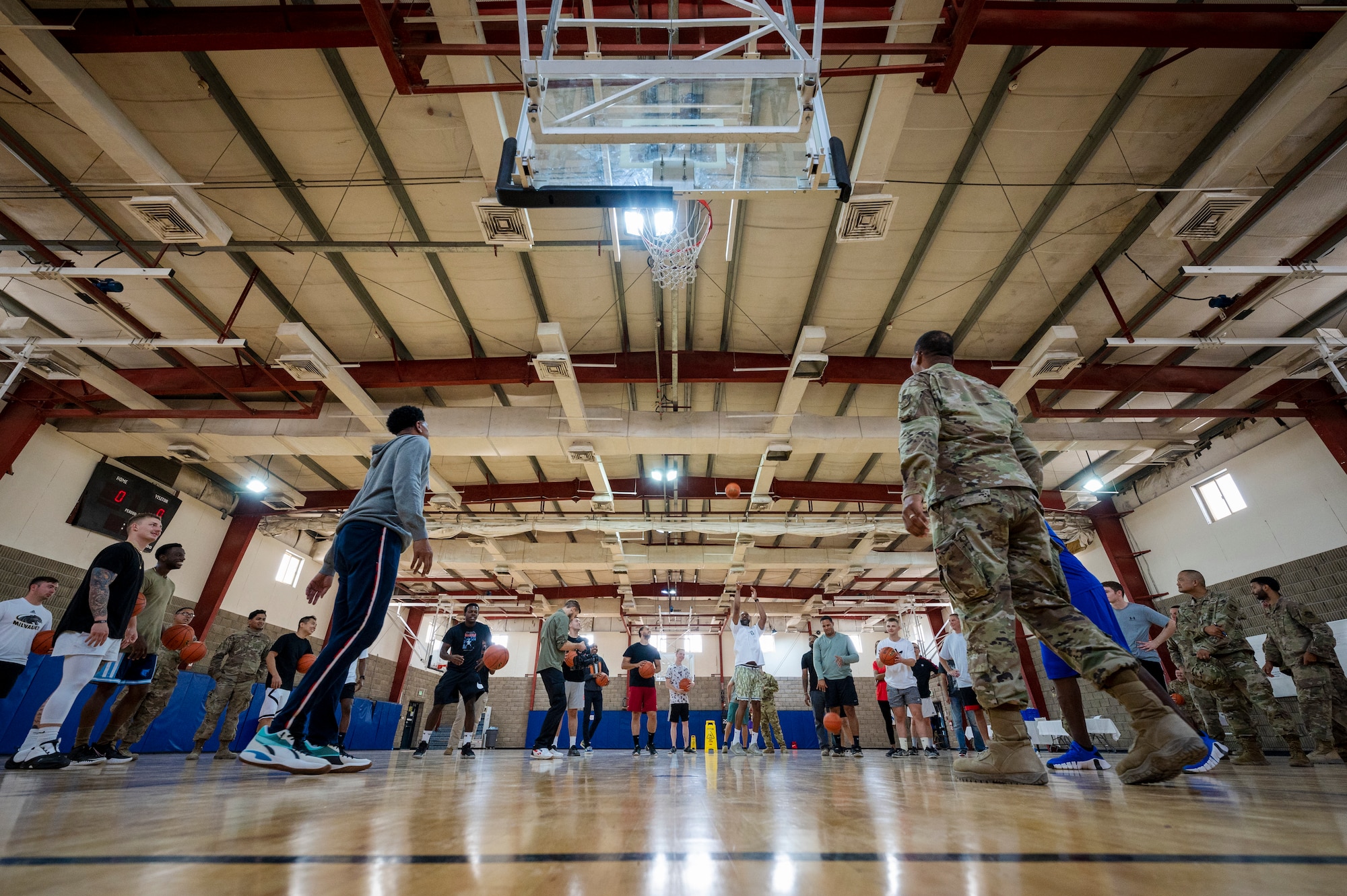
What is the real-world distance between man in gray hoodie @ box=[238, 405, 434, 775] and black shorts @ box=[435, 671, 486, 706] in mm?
3440

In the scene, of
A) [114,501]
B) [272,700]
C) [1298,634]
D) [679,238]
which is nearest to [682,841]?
[679,238]

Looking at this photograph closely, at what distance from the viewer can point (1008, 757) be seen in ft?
6.74

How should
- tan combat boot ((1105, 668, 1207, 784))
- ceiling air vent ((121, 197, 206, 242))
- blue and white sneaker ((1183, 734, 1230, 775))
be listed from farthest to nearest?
1. ceiling air vent ((121, 197, 206, 242))
2. blue and white sneaker ((1183, 734, 1230, 775))
3. tan combat boot ((1105, 668, 1207, 784))

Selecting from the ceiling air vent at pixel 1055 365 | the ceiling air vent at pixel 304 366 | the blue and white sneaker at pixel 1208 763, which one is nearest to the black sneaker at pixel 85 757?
the ceiling air vent at pixel 304 366

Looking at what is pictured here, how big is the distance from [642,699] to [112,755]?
17.8 ft

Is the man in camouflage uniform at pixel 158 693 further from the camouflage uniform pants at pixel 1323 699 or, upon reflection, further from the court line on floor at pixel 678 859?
the camouflage uniform pants at pixel 1323 699

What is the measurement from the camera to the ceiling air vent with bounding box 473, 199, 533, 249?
5000 millimetres

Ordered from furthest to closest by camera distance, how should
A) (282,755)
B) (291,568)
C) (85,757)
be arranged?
(291,568) → (85,757) → (282,755)

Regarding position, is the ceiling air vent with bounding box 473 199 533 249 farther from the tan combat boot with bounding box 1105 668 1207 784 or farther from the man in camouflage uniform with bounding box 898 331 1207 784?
the tan combat boot with bounding box 1105 668 1207 784

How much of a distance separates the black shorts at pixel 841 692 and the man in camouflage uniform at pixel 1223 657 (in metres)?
3.63

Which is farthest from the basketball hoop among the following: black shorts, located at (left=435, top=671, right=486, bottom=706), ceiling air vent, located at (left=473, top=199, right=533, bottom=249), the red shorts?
the red shorts

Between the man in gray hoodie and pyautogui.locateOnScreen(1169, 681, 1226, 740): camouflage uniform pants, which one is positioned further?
pyautogui.locateOnScreen(1169, 681, 1226, 740): camouflage uniform pants

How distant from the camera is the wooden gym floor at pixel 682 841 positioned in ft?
2.41

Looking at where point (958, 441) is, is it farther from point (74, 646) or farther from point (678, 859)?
point (74, 646)
